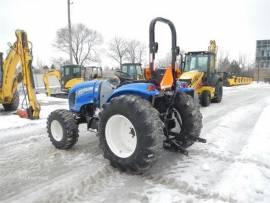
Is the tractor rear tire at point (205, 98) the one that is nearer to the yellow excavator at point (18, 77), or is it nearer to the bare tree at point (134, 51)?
the yellow excavator at point (18, 77)

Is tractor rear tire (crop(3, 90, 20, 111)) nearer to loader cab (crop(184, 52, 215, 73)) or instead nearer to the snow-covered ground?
the snow-covered ground

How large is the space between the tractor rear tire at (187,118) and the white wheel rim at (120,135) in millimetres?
1031

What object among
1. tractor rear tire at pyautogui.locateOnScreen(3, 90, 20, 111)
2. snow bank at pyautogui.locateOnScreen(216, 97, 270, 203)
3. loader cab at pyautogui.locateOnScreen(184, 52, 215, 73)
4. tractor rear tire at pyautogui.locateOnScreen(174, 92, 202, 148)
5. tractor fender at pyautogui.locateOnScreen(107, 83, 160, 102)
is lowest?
snow bank at pyautogui.locateOnScreen(216, 97, 270, 203)

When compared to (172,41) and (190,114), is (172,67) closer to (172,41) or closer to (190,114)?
(172,41)

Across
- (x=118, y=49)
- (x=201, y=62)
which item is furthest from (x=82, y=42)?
(x=201, y=62)

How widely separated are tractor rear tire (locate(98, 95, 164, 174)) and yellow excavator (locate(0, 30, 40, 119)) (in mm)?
4713

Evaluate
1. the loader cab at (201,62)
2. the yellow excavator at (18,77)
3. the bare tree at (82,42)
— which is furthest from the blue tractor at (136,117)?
the bare tree at (82,42)

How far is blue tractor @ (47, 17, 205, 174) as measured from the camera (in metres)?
4.15

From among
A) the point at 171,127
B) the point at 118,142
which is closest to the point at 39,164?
the point at 118,142

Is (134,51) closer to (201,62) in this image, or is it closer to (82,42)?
(82,42)

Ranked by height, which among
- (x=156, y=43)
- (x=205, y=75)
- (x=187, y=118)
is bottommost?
(x=187, y=118)

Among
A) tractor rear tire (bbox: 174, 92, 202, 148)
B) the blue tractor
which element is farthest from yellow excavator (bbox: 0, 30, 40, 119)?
tractor rear tire (bbox: 174, 92, 202, 148)

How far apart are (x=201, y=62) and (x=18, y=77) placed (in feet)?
25.4

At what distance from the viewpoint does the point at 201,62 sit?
13977 mm
